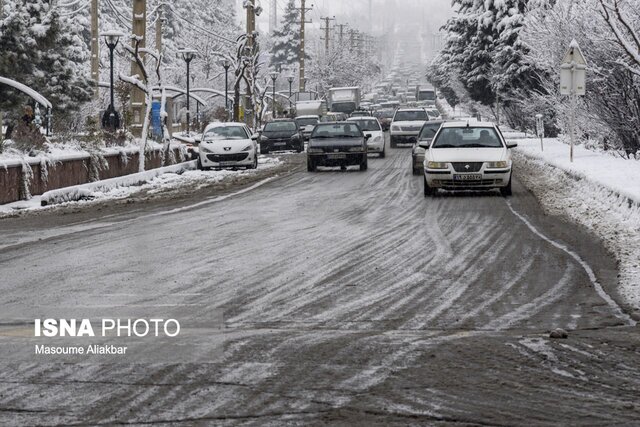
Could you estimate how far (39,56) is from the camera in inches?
1711

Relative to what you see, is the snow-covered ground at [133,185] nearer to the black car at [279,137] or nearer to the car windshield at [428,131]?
the car windshield at [428,131]

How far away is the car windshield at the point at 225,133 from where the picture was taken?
34281 mm

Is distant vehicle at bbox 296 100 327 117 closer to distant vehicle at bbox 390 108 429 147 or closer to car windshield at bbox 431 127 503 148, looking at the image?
distant vehicle at bbox 390 108 429 147

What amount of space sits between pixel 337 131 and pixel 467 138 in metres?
10.8

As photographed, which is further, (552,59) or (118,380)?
(552,59)

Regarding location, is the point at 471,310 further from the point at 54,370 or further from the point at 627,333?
the point at 54,370

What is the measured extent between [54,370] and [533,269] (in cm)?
640

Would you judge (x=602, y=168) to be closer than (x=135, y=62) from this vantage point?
Yes

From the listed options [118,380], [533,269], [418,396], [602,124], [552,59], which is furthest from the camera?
[552,59]

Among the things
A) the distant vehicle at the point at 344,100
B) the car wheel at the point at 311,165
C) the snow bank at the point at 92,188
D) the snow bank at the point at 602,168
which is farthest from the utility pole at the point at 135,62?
the distant vehicle at the point at 344,100

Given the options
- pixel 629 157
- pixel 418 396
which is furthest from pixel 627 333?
pixel 629 157

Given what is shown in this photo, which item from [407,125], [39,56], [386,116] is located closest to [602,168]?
[39,56]

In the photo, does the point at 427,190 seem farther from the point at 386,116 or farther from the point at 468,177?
the point at 386,116

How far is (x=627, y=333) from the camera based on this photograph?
27.1 feet
